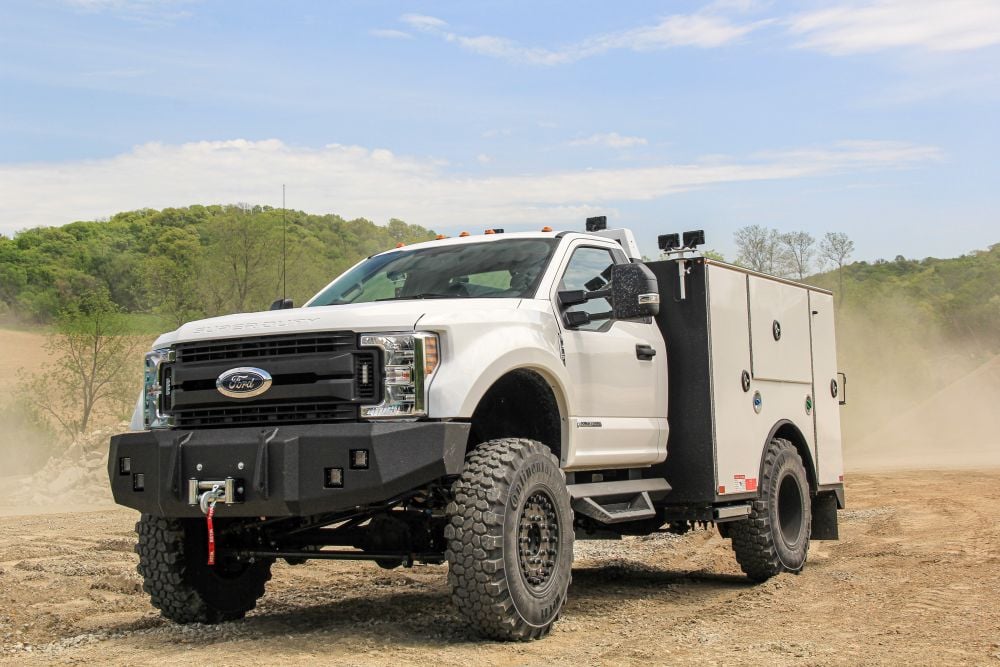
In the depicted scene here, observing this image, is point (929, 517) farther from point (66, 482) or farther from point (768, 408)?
point (66, 482)

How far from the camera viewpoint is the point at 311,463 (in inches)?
237

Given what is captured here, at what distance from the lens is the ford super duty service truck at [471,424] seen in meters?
6.12

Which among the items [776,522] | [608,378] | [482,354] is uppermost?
[482,354]

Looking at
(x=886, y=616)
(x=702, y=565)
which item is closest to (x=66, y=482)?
(x=702, y=565)

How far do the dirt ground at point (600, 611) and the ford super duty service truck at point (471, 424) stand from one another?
435 millimetres

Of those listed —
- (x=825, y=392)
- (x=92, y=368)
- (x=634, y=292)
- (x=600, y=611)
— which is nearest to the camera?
(x=634, y=292)

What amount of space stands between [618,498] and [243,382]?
2.83 m

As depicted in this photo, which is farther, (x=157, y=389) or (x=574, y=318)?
(x=574, y=318)

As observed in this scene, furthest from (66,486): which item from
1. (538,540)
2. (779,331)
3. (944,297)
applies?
(944,297)

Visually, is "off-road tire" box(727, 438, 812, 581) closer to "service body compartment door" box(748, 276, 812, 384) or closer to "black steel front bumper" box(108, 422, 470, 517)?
"service body compartment door" box(748, 276, 812, 384)

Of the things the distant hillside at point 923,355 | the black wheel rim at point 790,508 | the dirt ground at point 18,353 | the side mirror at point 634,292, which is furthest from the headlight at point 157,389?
the dirt ground at point 18,353

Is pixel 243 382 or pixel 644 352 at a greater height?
pixel 644 352

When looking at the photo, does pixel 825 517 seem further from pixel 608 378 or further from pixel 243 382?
pixel 243 382

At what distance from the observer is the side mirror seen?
23.0 ft
